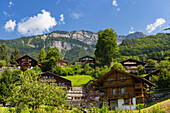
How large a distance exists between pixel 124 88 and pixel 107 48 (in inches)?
1228

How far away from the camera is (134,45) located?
13525 centimetres

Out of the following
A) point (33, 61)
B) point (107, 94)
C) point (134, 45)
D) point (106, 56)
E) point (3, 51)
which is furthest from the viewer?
point (134, 45)

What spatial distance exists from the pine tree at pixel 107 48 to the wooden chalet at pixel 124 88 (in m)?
28.1

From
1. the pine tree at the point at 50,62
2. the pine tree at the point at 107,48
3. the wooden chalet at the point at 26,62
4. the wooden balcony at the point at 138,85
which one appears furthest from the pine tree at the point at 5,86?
the wooden chalet at the point at 26,62

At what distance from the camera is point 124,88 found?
102 feet

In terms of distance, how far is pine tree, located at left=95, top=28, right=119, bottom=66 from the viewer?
199 ft

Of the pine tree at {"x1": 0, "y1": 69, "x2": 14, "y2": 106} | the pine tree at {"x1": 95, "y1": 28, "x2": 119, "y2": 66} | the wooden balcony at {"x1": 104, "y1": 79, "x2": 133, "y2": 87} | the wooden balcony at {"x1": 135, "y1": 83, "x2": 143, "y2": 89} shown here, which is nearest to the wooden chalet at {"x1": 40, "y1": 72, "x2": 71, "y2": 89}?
the pine tree at {"x1": 95, "y1": 28, "x2": 119, "y2": 66}

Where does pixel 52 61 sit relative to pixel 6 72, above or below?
above

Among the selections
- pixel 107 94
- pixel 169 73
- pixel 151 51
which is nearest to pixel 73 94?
pixel 107 94

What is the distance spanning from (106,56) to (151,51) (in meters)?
69.7

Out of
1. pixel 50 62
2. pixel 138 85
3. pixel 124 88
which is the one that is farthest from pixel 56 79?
pixel 138 85

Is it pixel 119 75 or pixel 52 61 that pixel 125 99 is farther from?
pixel 52 61

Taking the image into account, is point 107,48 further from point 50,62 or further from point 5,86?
point 5,86

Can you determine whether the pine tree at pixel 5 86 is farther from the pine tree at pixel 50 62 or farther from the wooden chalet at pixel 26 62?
the wooden chalet at pixel 26 62
